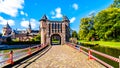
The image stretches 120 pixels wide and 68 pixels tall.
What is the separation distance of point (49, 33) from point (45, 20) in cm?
434

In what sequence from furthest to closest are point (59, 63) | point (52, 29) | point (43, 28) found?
point (52, 29)
point (43, 28)
point (59, 63)

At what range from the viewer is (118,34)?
60.0m

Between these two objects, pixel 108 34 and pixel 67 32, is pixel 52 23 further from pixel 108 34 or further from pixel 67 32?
pixel 108 34

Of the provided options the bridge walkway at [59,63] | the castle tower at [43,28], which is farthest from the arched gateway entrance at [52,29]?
the bridge walkway at [59,63]

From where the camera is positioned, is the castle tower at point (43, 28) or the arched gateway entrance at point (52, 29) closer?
the castle tower at point (43, 28)

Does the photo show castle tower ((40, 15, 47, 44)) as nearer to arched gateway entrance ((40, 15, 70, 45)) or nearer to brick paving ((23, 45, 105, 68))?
arched gateway entrance ((40, 15, 70, 45))

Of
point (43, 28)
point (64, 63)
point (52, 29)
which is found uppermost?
point (43, 28)

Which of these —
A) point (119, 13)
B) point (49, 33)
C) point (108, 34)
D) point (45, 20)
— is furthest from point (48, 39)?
point (119, 13)

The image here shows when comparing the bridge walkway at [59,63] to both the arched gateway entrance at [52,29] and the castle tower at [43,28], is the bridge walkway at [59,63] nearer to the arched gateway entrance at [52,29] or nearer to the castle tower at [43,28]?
the castle tower at [43,28]

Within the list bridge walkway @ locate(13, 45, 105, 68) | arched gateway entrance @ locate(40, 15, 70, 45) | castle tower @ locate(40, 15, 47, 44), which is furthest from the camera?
arched gateway entrance @ locate(40, 15, 70, 45)

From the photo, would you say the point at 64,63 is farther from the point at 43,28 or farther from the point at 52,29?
the point at 43,28

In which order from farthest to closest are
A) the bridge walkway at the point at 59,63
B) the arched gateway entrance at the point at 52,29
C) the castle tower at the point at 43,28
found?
the arched gateway entrance at the point at 52,29 < the castle tower at the point at 43,28 < the bridge walkway at the point at 59,63

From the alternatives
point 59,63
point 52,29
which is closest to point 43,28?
point 52,29

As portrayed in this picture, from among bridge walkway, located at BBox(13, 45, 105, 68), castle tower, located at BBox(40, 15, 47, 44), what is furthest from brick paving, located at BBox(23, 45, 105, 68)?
castle tower, located at BBox(40, 15, 47, 44)
